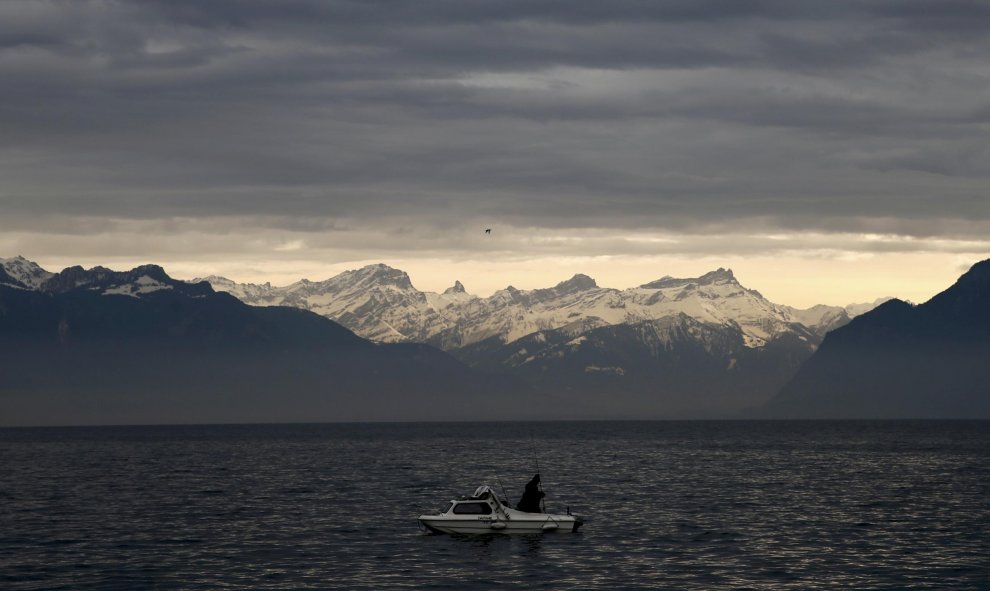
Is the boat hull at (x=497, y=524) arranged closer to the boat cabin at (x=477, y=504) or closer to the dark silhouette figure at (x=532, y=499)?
the boat cabin at (x=477, y=504)

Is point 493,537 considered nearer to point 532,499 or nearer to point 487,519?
point 487,519

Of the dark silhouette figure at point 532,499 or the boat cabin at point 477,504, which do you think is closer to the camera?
the boat cabin at point 477,504

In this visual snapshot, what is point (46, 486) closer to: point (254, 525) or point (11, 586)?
point (254, 525)

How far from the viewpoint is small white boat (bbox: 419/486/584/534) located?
99.0 metres

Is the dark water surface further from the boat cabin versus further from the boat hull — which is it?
the boat cabin

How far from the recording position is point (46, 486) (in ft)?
512

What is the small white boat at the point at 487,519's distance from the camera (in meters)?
99.0

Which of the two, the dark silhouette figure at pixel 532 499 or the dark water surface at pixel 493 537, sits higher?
the dark silhouette figure at pixel 532 499

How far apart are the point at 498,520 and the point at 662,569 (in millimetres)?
17376

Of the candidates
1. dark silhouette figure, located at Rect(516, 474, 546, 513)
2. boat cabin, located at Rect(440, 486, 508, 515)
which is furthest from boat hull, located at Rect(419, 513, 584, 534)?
dark silhouette figure, located at Rect(516, 474, 546, 513)

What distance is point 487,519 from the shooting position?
98875mm

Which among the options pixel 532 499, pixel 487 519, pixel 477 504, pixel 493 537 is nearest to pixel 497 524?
pixel 487 519

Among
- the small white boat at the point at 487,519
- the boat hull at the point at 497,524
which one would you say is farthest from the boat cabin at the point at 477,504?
the boat hull at the point at 497,524

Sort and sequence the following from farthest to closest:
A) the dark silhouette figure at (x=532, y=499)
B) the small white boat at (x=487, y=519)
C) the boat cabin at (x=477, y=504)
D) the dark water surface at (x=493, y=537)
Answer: the dark silhouette figure at (x=532, y=499) → the boat cabin at (x=477, y=504) → the small white boat at (x=487, y=519) → the dark water surface at (x=493, y=537)
